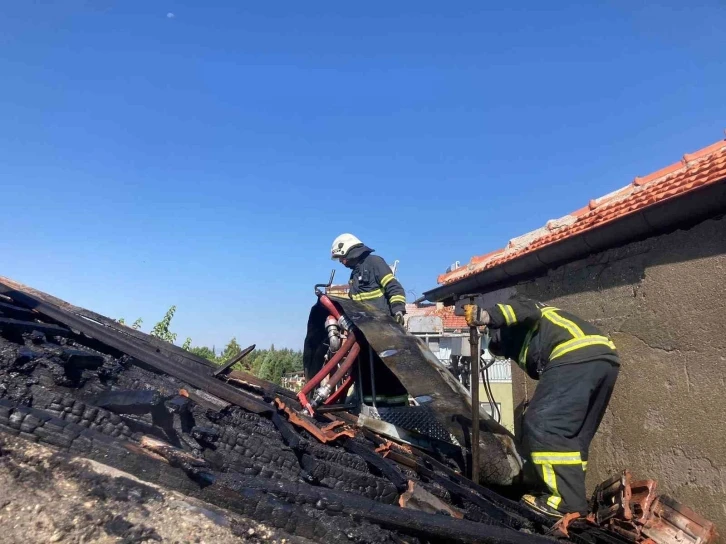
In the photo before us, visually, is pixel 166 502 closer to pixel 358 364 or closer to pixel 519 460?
pixel 519 460

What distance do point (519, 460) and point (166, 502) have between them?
261 centimetres

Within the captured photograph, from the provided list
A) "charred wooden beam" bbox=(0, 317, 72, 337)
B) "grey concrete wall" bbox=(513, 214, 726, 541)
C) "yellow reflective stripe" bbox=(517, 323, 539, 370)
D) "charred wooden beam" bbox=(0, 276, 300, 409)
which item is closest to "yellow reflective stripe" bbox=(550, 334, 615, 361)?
"yellow reflective stripe" bbox=(517, 323, 539, 370)

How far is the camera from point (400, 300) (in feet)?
18.9

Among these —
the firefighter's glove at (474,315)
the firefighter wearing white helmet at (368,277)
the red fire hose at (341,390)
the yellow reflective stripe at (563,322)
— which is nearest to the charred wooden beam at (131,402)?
the firefighter's glove at (474,315)

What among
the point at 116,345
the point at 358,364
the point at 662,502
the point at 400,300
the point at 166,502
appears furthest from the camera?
the point at 400,300

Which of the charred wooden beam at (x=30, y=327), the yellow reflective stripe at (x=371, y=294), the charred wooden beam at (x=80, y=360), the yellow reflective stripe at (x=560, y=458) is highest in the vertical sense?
the yellow reflective stripe at (x=371, y=294)

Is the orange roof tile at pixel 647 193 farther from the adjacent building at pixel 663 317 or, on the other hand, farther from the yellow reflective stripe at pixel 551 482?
the yellow reflective stripe at pixel 551 482

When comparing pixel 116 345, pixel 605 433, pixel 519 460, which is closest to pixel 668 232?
pixel 605 433

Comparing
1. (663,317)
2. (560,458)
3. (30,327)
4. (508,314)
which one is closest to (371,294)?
(508,314)

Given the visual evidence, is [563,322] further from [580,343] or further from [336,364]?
[336,364]

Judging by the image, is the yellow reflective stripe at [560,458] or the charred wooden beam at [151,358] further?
the yellow reflective stripe at [560,458]

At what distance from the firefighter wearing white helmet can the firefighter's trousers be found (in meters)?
2.41

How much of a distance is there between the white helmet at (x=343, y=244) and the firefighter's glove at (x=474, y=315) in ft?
9.32

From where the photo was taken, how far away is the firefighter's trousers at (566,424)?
3158 mm
